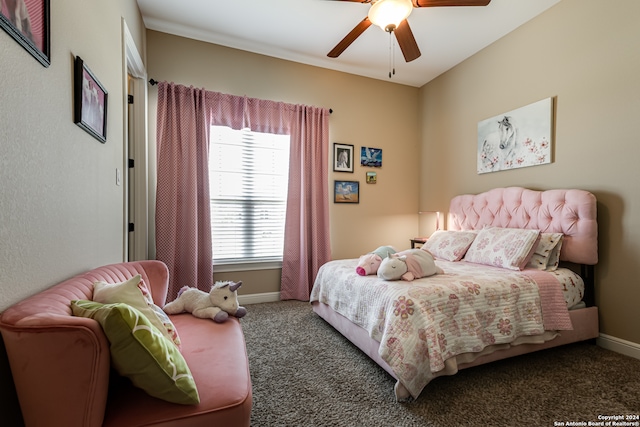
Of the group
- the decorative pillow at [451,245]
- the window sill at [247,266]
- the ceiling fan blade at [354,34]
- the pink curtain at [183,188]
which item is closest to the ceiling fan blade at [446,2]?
the ceiling fan blade at [354,34]

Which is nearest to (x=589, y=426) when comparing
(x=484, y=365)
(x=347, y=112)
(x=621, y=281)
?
(x=484, y=365)

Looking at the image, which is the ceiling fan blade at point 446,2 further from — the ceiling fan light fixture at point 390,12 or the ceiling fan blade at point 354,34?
the ceiling fan blade at point 354,34

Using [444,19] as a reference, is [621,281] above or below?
below

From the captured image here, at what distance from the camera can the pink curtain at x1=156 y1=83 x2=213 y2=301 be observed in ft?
9.77

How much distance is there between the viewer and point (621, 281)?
2.24 meters

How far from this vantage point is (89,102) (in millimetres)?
1496

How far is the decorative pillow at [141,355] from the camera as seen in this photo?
2.68ft

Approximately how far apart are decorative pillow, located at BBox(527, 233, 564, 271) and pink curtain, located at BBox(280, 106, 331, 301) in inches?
83.2

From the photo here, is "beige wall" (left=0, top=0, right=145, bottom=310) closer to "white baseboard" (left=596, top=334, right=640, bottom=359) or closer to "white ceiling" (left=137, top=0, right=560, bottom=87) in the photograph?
"white ceiling" (left=137, top=0, right=560, bottom=87)

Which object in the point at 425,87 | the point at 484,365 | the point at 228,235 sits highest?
the point at 425,87

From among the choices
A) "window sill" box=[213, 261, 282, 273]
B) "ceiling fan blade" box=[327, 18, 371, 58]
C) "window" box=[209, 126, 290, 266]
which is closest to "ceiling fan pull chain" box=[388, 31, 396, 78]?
"ceiling fan blade" box=[327, 18, 371, 58]

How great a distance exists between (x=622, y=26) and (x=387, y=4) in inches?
76.1

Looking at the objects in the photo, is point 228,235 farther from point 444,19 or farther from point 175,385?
point 444,19

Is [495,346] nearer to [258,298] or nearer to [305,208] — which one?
[305,208]
